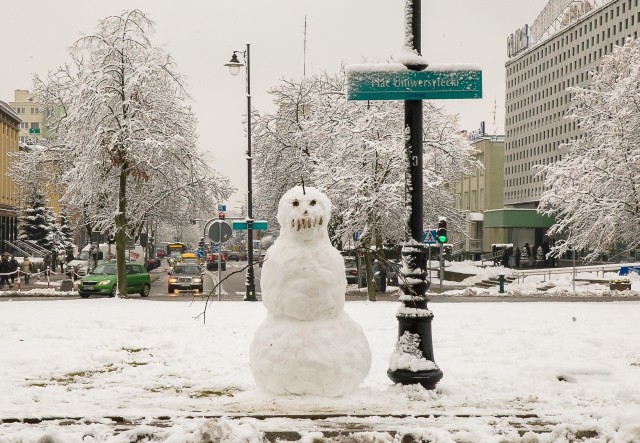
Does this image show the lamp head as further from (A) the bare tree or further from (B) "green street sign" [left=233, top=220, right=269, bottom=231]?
(B) "green street sign" [left=233, top=220, right=269, bottom=231]

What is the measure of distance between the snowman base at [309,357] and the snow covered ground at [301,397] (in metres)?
0.17

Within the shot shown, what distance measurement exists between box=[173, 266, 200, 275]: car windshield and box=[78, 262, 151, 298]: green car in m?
2.99

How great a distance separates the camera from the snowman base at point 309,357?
739 centimetres

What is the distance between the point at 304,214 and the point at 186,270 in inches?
1074

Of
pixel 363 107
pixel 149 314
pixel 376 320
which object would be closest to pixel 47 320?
pixel 149 314

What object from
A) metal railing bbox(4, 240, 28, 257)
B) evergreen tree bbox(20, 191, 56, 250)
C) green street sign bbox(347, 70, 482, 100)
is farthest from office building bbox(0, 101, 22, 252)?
green street sign bbox(347, 70, 482, 100)

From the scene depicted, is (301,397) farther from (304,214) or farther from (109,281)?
(109,281)

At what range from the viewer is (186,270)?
112 ft

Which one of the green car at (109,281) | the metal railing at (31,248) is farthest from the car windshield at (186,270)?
the metal railing at (31,248)

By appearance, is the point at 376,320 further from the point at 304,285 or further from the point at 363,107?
the point at 363,107

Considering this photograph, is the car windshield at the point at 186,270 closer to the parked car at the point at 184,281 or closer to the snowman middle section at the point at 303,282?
the parked car at the point at 184,281

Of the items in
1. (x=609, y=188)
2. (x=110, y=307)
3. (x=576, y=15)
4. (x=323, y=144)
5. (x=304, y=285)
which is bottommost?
(x=110, y=307)

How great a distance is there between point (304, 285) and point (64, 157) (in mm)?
22979

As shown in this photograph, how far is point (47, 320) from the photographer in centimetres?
1600
